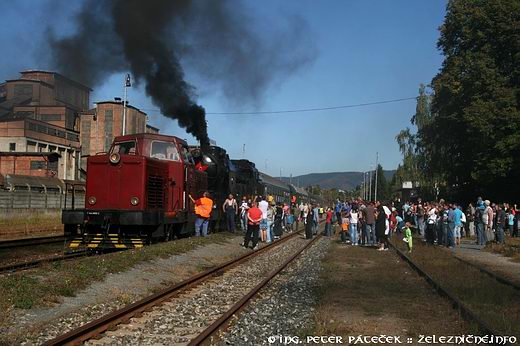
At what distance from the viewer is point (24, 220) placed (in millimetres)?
28375

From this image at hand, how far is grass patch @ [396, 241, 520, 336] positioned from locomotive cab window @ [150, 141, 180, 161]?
331 inches

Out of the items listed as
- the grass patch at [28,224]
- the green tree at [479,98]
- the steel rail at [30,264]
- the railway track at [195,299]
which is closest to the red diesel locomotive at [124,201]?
the steel rail at [30,264]

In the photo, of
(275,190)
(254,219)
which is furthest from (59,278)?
(275,190)

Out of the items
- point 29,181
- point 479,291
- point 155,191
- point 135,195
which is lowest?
point 479,291

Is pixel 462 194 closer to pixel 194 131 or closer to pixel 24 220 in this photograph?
pixel 194 131

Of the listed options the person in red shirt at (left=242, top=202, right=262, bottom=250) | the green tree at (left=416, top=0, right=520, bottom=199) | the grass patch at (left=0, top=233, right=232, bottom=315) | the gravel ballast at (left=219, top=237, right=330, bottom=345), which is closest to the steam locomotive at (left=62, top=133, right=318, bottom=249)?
the grass patch at (left=0, top=233, right=232, bottom=315)

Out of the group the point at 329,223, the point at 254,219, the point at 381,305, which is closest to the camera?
the point at 381,305

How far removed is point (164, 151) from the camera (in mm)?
18047

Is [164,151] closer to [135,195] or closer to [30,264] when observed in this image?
[135,195]

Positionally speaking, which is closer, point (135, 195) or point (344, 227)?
point (135, 195)

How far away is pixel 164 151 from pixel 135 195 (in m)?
2.68

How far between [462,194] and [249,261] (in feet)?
105

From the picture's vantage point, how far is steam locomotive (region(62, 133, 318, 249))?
15.4 metres

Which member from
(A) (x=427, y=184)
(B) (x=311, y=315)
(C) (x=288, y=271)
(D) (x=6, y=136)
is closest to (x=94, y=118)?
(D) (x=6, y=136)
